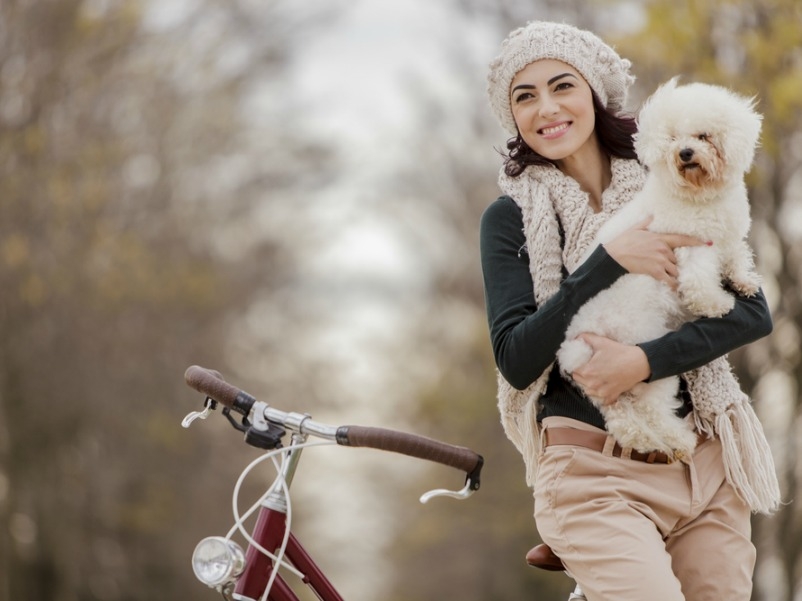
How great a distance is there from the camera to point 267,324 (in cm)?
2230

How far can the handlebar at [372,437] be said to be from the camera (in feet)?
8.68

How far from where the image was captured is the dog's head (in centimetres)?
294

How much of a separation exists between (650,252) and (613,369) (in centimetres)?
32

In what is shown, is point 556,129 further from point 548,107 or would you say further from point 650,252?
point 650,252

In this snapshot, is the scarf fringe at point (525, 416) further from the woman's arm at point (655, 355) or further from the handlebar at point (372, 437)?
the handlebar at point (372, 437)

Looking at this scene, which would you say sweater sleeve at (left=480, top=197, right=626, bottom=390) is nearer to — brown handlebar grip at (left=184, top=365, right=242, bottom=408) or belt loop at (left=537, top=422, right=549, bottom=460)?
belt loop at (left=537, top=422, right=549, bottom=460)

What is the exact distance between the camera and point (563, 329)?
299cm

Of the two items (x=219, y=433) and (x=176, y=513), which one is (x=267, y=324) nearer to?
(x=219, y=433)

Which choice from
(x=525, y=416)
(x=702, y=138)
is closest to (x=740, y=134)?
(x=702, y=138)

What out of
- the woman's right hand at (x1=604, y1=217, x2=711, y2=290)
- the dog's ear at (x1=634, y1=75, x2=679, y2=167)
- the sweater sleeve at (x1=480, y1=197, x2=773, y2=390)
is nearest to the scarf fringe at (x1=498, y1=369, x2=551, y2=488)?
the sweater sleeve at (x1=480, y1=197, x2=773, y2=390)

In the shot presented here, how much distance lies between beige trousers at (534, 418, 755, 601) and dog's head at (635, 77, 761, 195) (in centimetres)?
69

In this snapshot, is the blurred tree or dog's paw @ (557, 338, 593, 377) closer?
dog's paw @ (557, 338, 593, 377)

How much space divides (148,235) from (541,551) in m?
15.3

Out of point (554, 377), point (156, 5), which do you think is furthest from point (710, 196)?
point (156, 5)
